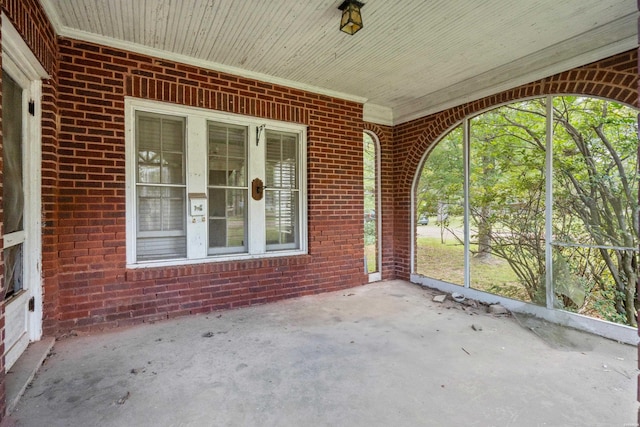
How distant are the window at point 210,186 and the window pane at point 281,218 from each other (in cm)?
1

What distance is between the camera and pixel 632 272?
330 centimetres

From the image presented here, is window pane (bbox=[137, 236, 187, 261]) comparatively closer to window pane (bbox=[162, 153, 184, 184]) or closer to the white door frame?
window pane (bbox=[162, 153, 184, 184])

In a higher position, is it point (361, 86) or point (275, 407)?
point (361, 86)

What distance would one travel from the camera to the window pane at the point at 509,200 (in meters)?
3.78

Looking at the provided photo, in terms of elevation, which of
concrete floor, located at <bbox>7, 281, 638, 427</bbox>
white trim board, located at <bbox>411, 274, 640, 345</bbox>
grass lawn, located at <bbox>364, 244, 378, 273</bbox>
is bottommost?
concrete floor, located at <bbox>7, 281, 638, 427</bbox>

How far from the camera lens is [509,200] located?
4.08 m

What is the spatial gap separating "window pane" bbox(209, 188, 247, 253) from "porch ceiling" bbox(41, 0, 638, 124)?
146cm

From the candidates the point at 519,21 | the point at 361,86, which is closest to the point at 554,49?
the point at 519,21

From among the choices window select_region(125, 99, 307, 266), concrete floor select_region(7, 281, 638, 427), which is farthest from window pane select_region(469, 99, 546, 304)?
window select_region(125, 99, 307, 266)

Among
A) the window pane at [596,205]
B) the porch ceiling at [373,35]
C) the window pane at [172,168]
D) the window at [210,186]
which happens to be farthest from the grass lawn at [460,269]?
the window pane at [172,168]

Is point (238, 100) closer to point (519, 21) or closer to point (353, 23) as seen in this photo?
point (353, 23)

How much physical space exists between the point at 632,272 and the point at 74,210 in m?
5.57

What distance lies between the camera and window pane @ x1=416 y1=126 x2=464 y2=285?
474 cm

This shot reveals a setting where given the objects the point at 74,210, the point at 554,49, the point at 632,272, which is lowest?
the point at 632,272
